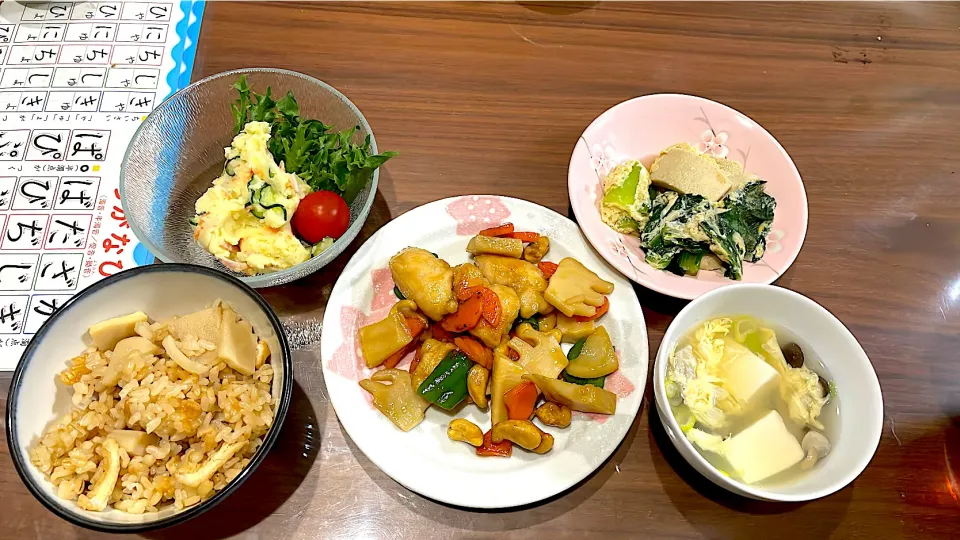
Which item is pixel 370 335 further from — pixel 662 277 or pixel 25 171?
pixel 25 171

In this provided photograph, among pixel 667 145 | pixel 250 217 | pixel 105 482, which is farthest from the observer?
pixel 667 145

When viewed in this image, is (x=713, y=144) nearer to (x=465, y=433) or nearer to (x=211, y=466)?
(x=465, y=433)

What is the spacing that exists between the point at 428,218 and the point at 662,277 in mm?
641

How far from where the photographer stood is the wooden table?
144cm

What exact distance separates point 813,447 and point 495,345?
2.45 ft

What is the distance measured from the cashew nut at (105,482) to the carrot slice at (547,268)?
1.03 metres

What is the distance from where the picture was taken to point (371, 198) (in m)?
1.60

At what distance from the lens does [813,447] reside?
4.42 feet

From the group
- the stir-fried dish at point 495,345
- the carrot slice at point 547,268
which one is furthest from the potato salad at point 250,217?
the carrot slice at point 547,268

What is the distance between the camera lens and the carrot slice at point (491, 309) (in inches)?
57.5

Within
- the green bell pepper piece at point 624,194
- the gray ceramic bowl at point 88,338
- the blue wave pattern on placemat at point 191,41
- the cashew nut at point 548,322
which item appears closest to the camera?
the gray ceramic bowl at point 88,338

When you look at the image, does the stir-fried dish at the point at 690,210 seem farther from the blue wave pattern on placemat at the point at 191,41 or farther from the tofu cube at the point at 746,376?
the blue wave pattern on placemat at the point at 191,41

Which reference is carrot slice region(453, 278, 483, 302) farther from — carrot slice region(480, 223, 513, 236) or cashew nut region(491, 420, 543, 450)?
cashew nut region(491, 420, 543, 450)

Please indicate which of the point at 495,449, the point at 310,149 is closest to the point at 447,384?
the point at 495,449
